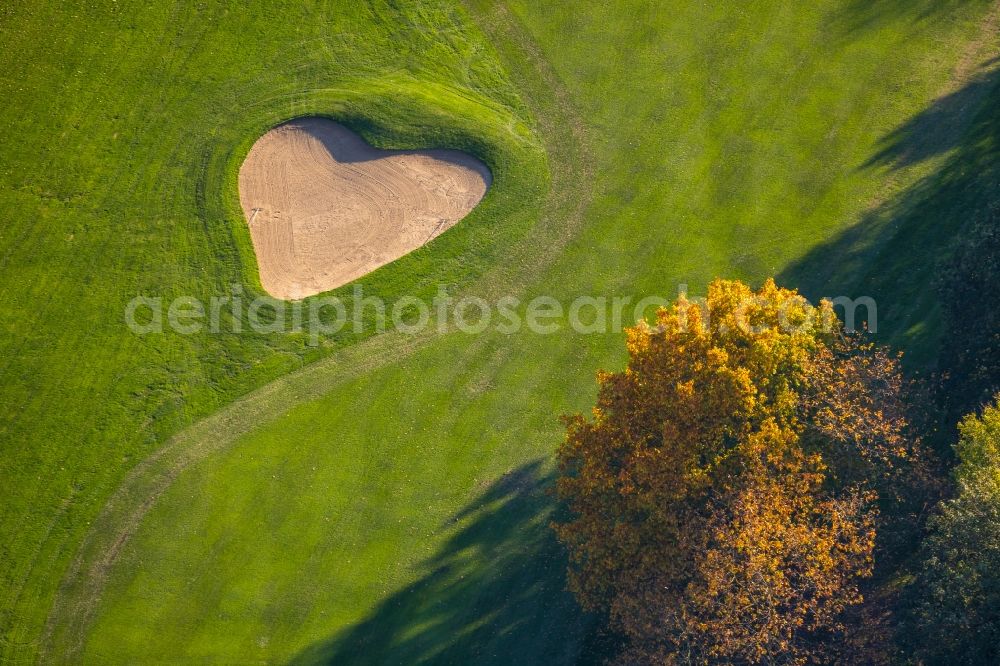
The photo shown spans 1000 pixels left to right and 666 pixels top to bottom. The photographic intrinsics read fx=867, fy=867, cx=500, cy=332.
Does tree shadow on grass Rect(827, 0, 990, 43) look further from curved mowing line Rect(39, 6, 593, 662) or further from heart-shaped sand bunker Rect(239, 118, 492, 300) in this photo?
heart-shaped sand bunker Rect(239, 118, 492, 300)

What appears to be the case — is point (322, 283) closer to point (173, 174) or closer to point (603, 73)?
point (173, 174)

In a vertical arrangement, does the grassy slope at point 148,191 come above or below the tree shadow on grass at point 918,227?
above

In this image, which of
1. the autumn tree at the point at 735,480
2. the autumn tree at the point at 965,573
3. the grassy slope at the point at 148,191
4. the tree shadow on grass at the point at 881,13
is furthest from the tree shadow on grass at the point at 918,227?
the grassy slope at the point at 148,191

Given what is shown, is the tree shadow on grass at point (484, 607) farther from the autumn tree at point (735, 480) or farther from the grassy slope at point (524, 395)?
the autumn tree at point (735, 480)

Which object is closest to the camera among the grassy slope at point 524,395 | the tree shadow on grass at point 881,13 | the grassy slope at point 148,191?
the grassy slope at point 524,395

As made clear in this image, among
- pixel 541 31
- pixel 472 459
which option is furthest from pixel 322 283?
pixel 541 31
